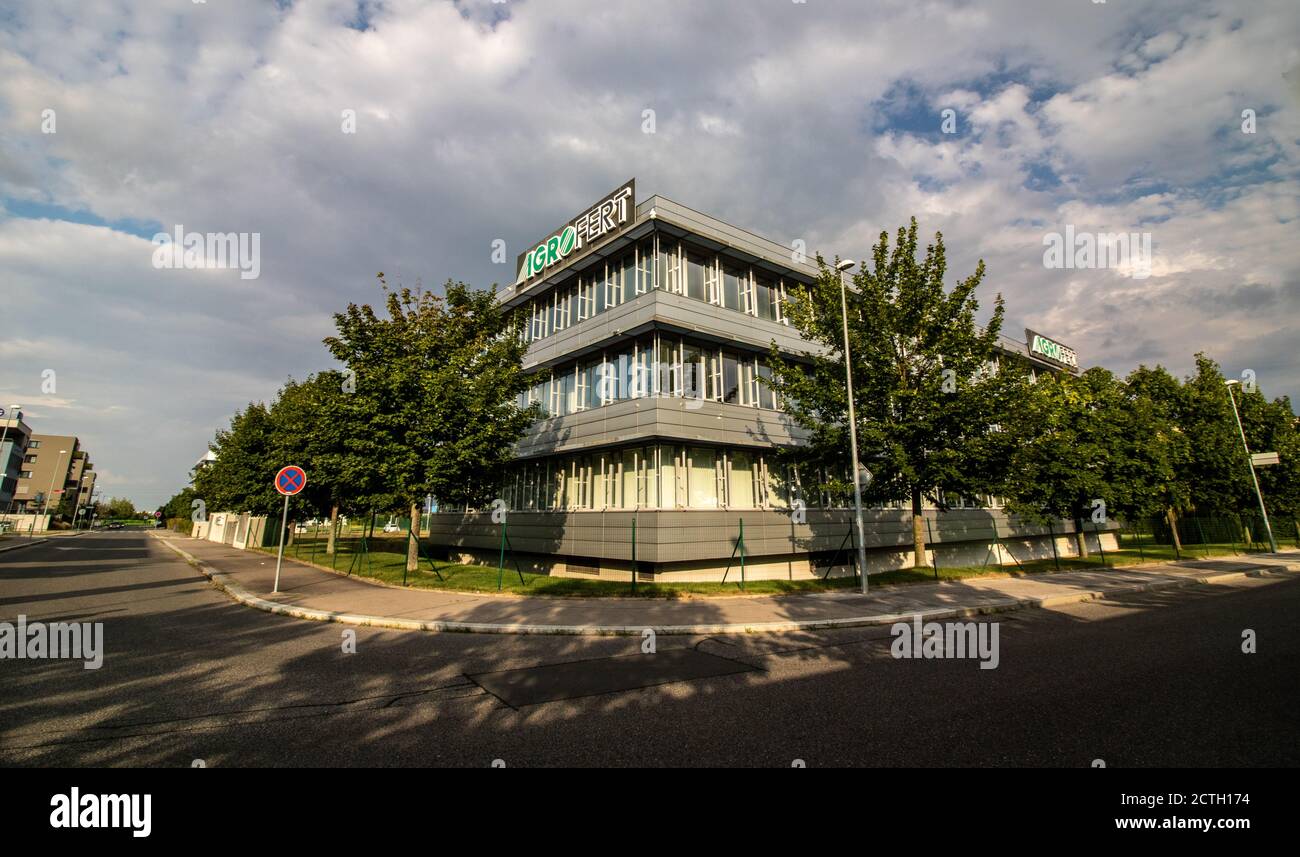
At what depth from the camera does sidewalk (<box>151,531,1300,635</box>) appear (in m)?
10.7

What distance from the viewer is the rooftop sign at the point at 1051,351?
3966 centimetres

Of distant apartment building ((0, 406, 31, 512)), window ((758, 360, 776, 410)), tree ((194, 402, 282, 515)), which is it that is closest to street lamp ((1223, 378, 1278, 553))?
window ((758, 360, 776, 410))

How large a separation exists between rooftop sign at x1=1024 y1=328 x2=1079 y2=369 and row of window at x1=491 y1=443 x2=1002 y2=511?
24.1 meters

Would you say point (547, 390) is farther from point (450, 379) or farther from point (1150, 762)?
point (1150, 762)

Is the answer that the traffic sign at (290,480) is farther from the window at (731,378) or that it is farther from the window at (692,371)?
the window at (731,378)

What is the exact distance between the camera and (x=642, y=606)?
1302cm

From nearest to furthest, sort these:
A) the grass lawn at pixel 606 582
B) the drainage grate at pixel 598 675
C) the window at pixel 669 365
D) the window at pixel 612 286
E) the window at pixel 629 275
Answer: the drainage grate at pixel 598 675
the grass lawn at pixel 606 582
the window at pixel 669 365
the window at pixel 629 275
the window at pixel 612 286

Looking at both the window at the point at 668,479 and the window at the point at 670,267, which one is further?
the window at the point at 670,267

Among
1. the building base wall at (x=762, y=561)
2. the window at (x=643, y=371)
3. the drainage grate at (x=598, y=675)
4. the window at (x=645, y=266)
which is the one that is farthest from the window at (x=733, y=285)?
the drainage grate at (x=598, y=675)

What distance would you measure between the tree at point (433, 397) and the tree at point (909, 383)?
34.5 feet
